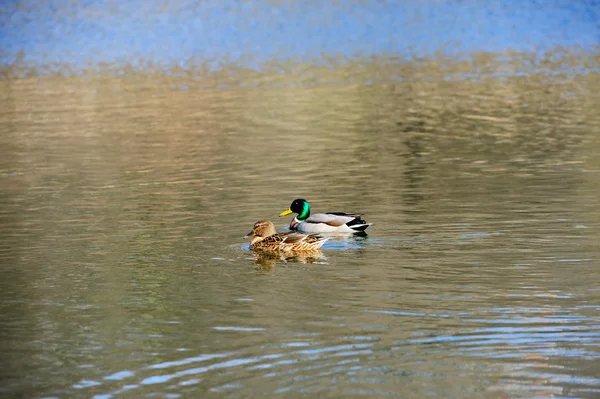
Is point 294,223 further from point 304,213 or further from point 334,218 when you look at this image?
point 334,218

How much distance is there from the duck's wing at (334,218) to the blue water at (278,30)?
45.4m

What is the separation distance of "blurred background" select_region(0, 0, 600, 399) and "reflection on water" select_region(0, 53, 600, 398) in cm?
4

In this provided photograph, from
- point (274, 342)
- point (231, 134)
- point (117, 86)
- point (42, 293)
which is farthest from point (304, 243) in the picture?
point (117, 86)

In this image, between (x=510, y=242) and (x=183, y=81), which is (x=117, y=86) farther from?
(x=510, y=242)

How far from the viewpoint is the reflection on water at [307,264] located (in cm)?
1032

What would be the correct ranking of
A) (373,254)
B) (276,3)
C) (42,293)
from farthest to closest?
(276,3)
(373,254)
(42,293)

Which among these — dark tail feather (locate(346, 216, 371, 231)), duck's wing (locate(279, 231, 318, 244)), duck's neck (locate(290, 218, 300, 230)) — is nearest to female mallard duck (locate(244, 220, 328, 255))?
duck's wing (locate(279, 231, 318, 244))

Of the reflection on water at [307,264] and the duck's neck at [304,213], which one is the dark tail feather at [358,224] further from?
the duck's neck at [304,213]

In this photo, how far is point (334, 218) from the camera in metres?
17.6

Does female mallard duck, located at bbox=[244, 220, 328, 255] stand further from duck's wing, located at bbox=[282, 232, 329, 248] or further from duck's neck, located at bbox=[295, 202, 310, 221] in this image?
duck's neck, located at bbox=[295, 202, 310, 221]

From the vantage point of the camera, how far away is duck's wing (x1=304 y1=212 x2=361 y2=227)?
17297 mm

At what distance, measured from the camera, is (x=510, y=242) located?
1623 centimetres

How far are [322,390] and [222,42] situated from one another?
69.0 m

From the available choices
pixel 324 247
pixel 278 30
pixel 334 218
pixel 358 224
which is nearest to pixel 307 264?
pixel 324 247
